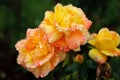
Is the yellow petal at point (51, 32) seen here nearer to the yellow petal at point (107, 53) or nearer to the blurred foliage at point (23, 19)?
the yellow petal at point (107, 53)

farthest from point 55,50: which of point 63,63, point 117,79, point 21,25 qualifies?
point 21,25

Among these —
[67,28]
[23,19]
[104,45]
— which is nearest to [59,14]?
[67,28]

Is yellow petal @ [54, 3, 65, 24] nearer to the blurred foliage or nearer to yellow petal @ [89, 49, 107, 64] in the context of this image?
yellow petal @ [89, 49, 107, 64]

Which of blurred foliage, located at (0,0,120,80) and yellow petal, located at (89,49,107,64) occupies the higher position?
blurred foliage, located at (0,0,120,80)

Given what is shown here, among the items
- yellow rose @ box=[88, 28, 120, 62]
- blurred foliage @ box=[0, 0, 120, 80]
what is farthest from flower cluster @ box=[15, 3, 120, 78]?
blurred foliage @ box=[0, 0, 120, 80]

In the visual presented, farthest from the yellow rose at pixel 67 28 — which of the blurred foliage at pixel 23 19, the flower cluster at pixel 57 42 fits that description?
the blurred foliage at pixel 23 19

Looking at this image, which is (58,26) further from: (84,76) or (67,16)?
(84,76)

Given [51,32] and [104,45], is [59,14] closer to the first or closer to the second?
[51,32]
